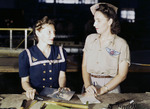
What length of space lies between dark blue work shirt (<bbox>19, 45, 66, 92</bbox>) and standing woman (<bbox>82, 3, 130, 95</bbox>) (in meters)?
0.30

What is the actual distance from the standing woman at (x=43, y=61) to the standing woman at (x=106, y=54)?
293mm

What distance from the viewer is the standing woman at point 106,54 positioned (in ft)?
6.33

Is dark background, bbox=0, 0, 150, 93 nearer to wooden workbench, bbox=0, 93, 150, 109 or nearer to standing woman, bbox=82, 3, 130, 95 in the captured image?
standing woman, bbox=82, 3, 130, 95

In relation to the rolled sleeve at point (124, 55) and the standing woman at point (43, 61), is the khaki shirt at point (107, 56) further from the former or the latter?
the standing woman at point (43, 61)

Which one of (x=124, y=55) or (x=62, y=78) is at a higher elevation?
(x=124, y=55)

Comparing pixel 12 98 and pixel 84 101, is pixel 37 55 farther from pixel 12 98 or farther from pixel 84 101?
pixel 84 101

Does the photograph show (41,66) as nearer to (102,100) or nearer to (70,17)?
(102,100)

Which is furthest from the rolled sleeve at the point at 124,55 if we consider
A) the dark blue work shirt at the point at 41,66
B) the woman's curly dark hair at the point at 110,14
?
the dark blue work shirt at the point at 41,66

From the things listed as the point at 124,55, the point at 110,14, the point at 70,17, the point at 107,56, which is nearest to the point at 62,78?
the point at 107,56

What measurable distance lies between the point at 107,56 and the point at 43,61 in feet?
2.13

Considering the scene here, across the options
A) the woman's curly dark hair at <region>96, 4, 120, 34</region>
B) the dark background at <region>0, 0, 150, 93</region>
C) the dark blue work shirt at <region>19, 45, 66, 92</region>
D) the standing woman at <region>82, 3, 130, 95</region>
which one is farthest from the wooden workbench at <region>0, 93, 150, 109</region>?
the dark background at <region>0, 0, 150, 93</region>

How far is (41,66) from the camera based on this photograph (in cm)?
194

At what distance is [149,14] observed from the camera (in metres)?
14.6

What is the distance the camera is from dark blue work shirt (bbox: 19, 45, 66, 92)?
1894mm
